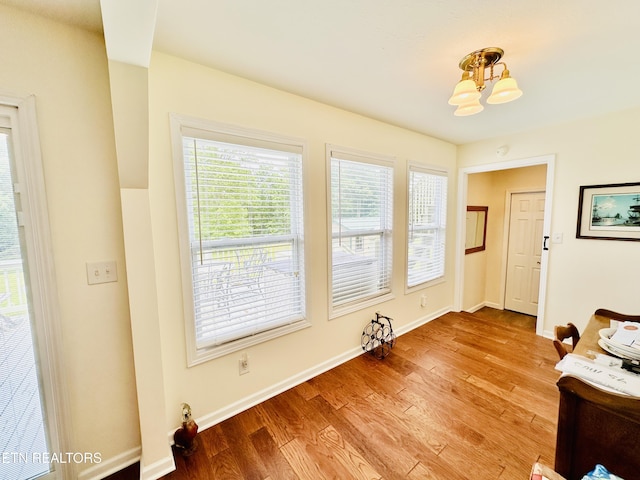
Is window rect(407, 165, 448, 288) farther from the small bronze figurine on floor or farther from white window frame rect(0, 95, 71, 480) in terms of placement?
white window frame rect(0, 95, 71, 480)

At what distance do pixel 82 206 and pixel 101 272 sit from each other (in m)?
0.36

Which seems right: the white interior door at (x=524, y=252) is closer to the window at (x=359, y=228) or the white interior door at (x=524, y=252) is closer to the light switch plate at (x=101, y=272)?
the window at (x=359, y=228)

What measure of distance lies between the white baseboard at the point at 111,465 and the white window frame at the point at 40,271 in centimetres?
8

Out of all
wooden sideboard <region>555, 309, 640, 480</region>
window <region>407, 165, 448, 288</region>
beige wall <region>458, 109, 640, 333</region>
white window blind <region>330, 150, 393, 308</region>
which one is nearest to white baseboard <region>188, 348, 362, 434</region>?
white window blind <region>330, 150, 393, 308</region>

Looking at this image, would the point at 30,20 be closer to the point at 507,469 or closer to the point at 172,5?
the point at 172,5

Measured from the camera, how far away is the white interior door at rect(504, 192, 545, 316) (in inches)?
147

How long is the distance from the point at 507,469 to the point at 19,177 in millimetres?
2974

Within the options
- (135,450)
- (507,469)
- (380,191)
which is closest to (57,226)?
(135,450)

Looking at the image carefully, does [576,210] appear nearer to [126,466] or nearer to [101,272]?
[101,272]

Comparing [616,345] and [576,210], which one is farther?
[576,210]

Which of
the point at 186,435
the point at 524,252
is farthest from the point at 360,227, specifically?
→ the point at 524,252

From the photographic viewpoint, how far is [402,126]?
9.25 feet

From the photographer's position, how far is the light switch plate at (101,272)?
1383 mm

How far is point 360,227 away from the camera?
2.57 metres
